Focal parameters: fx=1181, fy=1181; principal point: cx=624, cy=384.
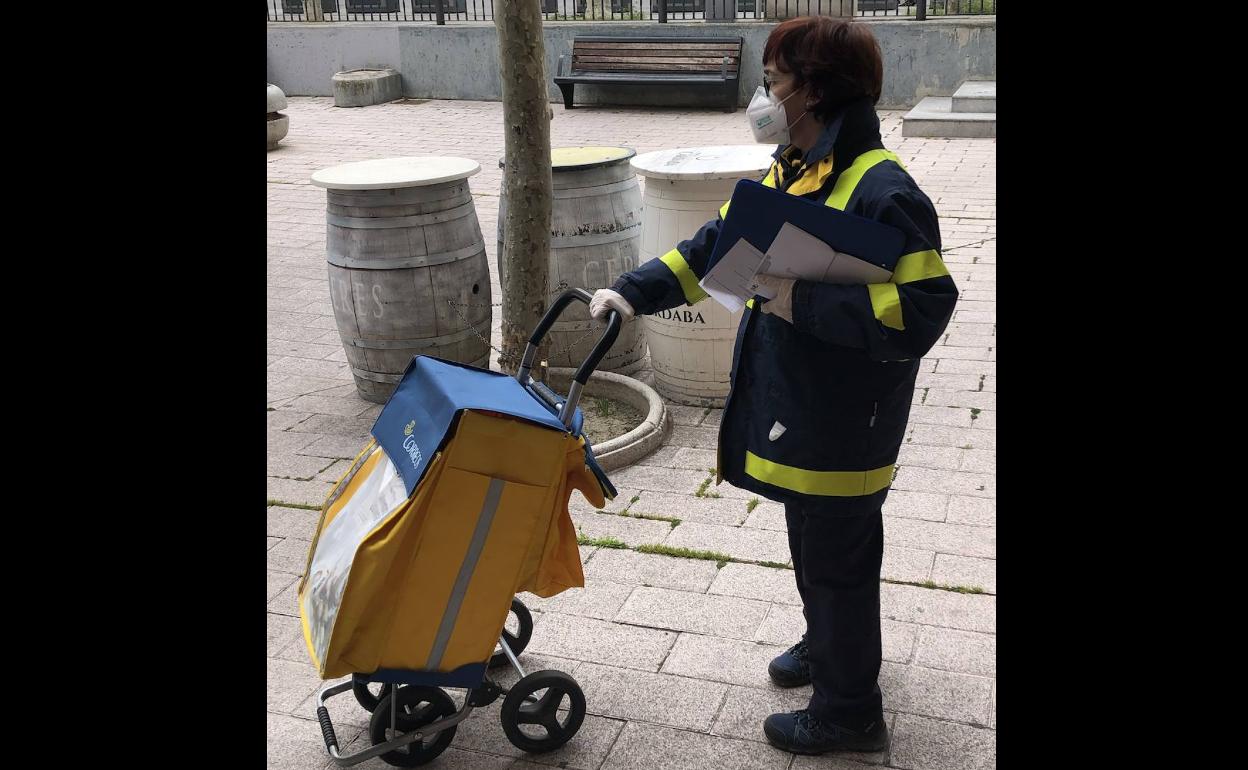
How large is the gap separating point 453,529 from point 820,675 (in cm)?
104

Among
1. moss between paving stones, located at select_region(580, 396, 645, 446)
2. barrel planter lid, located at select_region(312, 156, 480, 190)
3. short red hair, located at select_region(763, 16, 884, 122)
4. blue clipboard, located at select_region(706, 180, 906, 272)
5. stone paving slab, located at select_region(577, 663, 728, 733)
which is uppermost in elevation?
short red hair, located at select_region(763, 16, 884, 122)

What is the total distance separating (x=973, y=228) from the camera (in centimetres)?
866

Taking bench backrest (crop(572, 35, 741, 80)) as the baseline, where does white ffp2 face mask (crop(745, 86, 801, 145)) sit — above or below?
below

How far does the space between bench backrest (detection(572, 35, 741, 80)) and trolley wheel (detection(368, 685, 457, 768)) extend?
1268 centimetres

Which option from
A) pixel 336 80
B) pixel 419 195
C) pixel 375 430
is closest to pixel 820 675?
pixel 375 430

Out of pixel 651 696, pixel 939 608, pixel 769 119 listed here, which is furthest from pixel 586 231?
pixel 769 119

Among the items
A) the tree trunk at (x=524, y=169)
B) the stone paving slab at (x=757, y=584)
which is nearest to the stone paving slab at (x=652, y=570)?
the stone paving slab at (x=757, y=584)

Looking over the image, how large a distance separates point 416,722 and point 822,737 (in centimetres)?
104

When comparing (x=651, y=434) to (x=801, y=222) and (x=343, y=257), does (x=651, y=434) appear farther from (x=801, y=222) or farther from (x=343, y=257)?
(x=801, y=222)

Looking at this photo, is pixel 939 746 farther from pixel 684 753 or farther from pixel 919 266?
pixel 919 266

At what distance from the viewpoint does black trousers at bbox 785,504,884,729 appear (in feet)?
9.46

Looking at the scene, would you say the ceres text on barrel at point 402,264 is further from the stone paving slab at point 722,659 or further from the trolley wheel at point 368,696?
the trolley wheel at point 368,696

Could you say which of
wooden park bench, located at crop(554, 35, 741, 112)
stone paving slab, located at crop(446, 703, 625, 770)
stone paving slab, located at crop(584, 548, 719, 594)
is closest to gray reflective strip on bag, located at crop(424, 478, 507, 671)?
stone paving slab, located at crop(446, 703, 625, 770)

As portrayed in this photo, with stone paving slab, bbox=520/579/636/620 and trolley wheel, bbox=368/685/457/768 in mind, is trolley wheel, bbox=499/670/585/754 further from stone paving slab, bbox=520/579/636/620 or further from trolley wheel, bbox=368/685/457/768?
stone paving slab, bbox=520/579/636/620
